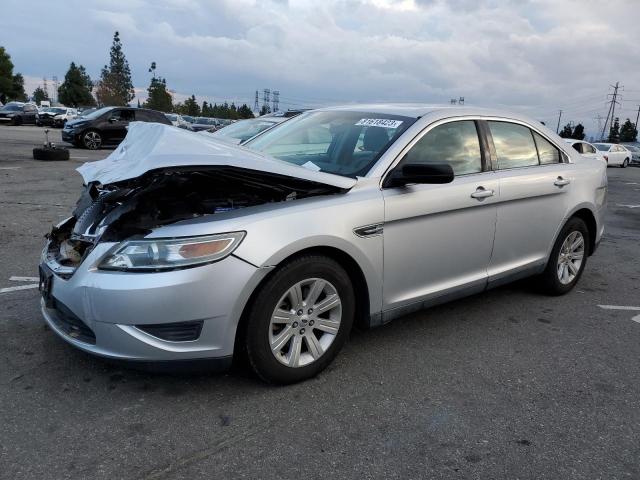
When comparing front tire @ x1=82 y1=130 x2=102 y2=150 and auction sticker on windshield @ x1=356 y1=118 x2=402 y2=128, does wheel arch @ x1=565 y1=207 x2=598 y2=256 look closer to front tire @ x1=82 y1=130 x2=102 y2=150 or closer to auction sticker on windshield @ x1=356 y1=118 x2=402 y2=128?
auction sticker on windshield @ x1=356 y1=118 x2=402 y2=128

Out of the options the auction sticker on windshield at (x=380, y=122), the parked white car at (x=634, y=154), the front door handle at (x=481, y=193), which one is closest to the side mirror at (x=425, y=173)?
the auction sticker on windshield at (x=380, y=122)

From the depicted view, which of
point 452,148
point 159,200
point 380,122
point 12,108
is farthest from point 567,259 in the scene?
point 12,108

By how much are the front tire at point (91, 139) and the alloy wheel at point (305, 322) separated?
1873cm

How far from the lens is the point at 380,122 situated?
3.88 metres

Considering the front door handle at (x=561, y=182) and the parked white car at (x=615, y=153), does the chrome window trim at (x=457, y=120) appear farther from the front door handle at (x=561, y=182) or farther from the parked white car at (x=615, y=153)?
the parked white car at (x=615, y=153)

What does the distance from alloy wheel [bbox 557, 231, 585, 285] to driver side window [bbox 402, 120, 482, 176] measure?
4.71 ft

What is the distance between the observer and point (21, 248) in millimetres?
5785

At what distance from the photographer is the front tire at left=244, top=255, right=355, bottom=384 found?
2.89m

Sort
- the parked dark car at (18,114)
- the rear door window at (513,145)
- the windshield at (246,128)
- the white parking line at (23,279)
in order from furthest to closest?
1. the parked dark car at (18,114)
2. the windshield at (246,128)
3. the white parking line at (23,279)
4. the rear door window at (513,145)

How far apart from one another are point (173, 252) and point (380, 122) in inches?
74.0

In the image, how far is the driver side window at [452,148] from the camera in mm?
3717

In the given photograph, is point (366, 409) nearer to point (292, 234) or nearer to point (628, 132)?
point (292, 234)

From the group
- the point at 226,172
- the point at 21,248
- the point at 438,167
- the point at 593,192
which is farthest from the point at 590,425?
the point at 21,248

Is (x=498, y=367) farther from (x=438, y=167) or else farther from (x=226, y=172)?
(x=226, y=172)
